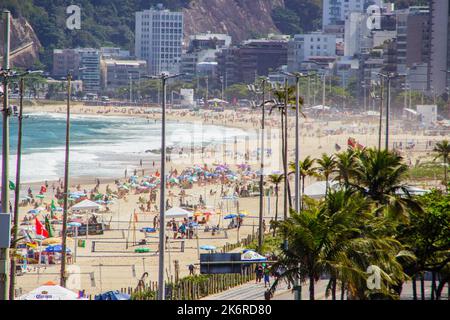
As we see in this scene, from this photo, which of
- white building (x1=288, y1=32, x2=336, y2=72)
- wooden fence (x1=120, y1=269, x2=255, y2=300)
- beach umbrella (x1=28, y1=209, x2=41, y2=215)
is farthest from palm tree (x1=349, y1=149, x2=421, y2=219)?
white building (x1=288, y1=32, x2=336, y2=72)

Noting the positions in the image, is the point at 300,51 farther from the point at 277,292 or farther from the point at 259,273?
the point at 277,292

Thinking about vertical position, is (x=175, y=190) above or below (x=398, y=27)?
below

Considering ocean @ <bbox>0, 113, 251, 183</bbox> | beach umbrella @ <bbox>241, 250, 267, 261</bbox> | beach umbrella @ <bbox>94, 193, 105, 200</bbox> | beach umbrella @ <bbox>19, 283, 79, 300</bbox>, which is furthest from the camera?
ocean @ <bbox>0, 113, 251, 183</bbox>

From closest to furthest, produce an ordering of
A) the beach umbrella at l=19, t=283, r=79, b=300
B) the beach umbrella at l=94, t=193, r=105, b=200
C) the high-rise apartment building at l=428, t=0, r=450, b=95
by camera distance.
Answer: the beach umbrella at l=19, t=283, r=79, b=300
the beach umbrella at l=94, t=193, r=105, b=200
the high-rise apartment building at l=428, t=0, r=450, b=95

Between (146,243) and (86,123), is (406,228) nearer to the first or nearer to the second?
(146,243)

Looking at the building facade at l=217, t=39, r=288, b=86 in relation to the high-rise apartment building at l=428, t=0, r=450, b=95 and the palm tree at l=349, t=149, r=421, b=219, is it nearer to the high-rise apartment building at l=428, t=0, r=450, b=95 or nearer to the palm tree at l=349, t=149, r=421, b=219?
the high-rise apartment building at l=428, t=0, r=450, b=95
